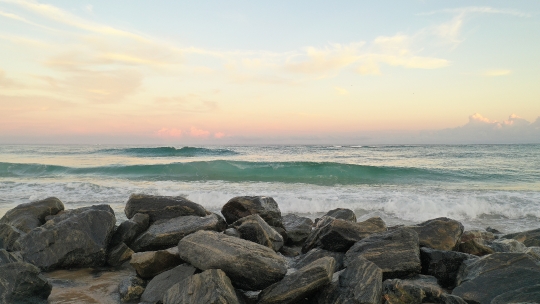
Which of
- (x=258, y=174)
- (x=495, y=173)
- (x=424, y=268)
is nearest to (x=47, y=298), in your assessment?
(x=424, y=268)

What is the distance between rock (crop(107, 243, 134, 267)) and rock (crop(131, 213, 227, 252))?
5.9 inches

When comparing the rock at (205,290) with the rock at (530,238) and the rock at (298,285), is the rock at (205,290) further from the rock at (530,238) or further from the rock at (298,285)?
the rock at (530,238)

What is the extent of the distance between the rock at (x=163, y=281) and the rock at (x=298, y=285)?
3.34 feet

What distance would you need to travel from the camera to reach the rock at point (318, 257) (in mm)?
4820

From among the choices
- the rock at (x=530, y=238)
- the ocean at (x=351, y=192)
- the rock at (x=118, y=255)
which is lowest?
the ocean at (x=351, y=192)

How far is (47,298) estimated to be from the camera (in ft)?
13.5

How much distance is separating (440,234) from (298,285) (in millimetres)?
2892

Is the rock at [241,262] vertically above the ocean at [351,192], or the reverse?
the rock at [241,262]

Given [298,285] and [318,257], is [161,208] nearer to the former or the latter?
[318,257]

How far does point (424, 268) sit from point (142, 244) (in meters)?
4.07

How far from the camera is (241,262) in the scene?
12.4 ft

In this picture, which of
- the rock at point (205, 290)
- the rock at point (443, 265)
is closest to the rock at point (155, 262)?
the rock at point (205, 290)

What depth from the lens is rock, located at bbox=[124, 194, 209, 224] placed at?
20.6ft

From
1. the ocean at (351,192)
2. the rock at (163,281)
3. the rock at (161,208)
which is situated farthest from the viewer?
the ocean at (351,192)
